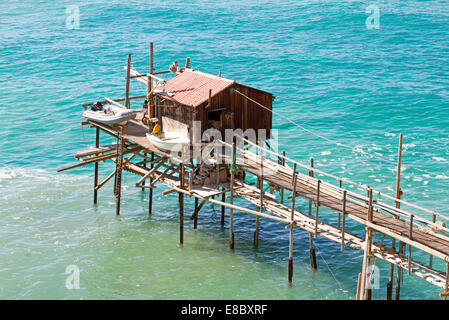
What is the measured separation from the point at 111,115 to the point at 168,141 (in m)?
5.75

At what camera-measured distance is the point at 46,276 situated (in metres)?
38.7

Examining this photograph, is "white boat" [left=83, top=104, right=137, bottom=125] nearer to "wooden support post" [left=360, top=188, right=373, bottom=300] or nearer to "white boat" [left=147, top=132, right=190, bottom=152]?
"white boat" [left=147, top=132, right=190, bottom=152]

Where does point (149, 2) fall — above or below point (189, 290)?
above

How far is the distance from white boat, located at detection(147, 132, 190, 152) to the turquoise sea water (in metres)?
6.28

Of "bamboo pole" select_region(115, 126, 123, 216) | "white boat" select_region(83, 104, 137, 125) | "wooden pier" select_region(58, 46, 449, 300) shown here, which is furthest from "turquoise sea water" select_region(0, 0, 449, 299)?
"white boat" select_region(83, 104, 137, 125)

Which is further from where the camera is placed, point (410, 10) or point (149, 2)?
point (149, 2)

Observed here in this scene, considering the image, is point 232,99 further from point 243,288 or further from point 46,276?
point 46,276

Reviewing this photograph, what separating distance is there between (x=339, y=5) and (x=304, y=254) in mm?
61799

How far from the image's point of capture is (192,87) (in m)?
40.3

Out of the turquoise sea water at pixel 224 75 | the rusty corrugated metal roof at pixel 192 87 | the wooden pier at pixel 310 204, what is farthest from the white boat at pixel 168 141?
the turquoise sea water at pixel 224 75

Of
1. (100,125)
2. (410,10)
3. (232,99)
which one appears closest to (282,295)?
(232,99)

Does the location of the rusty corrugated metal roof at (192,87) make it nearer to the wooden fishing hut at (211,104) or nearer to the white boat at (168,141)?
the wooden fishing hut at (211,104)

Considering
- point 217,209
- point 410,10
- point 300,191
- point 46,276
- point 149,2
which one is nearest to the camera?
point 300,191

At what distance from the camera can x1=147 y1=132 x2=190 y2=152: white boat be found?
127 ft
